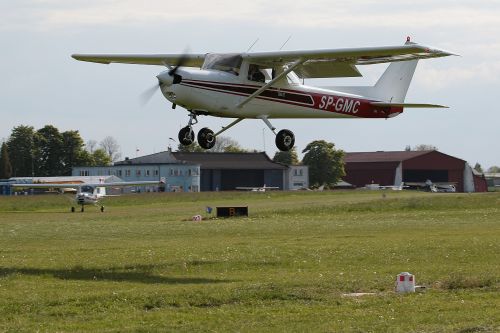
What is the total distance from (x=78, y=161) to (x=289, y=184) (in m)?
30.8

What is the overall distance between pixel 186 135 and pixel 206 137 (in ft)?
1.99

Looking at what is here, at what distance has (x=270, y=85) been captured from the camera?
27.7m

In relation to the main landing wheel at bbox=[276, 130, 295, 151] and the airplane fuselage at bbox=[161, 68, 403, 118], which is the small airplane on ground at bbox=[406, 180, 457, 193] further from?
the main landing wheel at bbox=[276, 130, 295, 151]

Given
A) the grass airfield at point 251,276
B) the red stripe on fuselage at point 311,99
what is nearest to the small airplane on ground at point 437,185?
the grass airfield at point 251,276

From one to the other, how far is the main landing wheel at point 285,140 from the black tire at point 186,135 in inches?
99.1

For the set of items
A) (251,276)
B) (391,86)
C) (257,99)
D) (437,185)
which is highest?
(391,86)

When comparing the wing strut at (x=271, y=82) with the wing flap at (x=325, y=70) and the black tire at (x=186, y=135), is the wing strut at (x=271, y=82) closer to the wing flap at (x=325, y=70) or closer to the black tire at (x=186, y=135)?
the wing flap at (x=325, y=70)

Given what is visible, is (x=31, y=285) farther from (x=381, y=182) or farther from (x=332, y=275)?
(x=381, y=182)

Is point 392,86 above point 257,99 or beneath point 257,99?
above

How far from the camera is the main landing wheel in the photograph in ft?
94.4

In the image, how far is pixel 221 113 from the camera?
27266 mm

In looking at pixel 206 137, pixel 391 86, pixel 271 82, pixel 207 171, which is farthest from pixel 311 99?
pixel 207 171

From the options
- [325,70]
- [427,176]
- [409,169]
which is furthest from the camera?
[427,176]

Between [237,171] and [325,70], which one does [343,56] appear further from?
[237,171]
